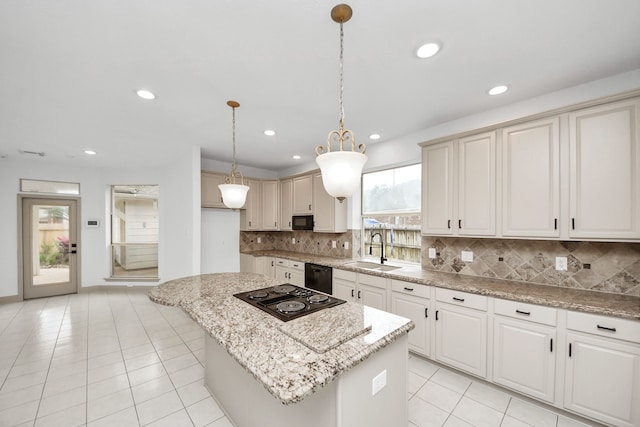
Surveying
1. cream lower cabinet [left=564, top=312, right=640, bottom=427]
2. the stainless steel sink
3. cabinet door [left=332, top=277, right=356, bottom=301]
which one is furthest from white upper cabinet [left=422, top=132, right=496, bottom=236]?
cabinet door [left=332, top=277, right=356, bottom=301]

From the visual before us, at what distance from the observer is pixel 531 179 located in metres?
2.21

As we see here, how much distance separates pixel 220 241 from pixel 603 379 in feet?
16.5

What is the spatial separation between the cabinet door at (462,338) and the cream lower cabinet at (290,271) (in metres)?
2.10

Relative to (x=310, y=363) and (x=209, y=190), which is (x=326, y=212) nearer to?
(x=209, y=190)

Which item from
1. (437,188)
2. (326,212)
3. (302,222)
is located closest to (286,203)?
(302,222)

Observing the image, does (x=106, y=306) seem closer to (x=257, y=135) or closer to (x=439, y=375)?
(x=257, y=135)

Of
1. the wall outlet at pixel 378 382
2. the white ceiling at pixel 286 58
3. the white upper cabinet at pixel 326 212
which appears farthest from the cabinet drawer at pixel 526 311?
the white upper cabinet at pixel 326 212

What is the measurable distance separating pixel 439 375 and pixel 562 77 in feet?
9.34

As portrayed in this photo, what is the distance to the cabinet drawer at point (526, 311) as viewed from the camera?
74.8 inches

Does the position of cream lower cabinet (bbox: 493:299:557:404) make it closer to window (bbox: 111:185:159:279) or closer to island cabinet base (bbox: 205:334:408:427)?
island cabinet base (bbox: 205:334:408:427)

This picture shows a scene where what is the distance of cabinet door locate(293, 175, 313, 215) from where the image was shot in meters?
4.45

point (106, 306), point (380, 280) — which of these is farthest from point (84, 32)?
point (106, 306)

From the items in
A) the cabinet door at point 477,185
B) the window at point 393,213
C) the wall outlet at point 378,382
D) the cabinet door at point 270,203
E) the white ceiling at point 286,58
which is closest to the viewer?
the wall outlet at point 378,382

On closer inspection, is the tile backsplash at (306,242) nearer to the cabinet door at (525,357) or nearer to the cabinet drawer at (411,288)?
the cabinet drawer at (411,288)
